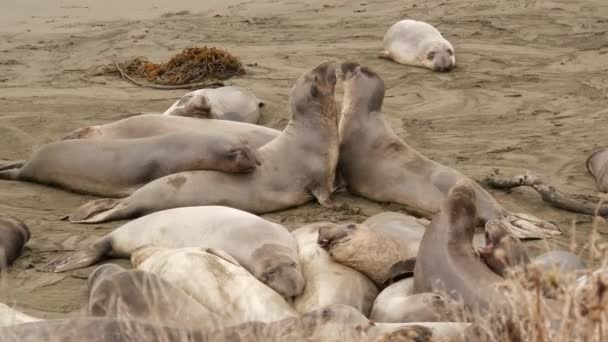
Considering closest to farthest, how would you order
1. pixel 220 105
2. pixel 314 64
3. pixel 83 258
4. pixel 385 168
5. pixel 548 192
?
pixel 83 258, pixel 548 192, pixel 385 168, pixel 220 105, pixel 314 64

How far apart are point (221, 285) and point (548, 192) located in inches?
112

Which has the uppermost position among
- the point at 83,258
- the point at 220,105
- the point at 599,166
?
the point at 83,258

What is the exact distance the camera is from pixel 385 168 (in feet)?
23.4

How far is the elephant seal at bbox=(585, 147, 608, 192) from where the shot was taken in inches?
287

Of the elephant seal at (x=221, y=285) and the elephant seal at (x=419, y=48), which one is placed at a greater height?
the elephant seal at (x=221, y=285)

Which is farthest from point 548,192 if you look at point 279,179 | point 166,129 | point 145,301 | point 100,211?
point 145,301

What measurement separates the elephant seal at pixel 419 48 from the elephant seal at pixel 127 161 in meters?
4.63

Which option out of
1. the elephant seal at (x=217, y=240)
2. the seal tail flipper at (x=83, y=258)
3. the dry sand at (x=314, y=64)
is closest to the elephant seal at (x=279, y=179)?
the dry sand at (x=314, y=64)

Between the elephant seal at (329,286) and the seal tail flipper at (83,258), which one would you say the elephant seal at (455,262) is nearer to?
the elephant seal at (329,286)

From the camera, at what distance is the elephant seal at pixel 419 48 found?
1122 cm

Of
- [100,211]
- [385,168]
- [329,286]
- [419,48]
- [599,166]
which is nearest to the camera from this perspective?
[329,286]

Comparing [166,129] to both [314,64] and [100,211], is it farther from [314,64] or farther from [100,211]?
[314,64]

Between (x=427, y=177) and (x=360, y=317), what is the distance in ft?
9.32

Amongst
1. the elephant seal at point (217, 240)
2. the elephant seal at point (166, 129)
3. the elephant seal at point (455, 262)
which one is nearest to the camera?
the elephant seal at point (455, 262)
